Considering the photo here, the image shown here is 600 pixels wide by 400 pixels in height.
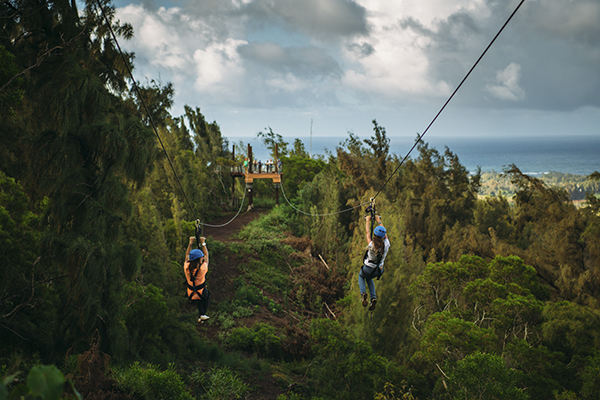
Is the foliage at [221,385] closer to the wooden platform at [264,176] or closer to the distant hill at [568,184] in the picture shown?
the wooden platform at [264,176]

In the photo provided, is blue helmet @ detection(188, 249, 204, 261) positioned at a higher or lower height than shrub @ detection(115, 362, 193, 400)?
higher

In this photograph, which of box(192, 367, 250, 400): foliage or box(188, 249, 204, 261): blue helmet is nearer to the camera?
box(188, 249, 204, 261): blue helmet

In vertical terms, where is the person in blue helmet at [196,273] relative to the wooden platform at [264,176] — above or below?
below

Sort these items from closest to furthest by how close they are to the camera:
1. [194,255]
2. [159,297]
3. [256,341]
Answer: [194,255] < [159,297] < [256,341]

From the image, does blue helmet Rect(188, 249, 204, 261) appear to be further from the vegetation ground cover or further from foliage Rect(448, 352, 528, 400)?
foliage Rect(448, 352, 528, 400)

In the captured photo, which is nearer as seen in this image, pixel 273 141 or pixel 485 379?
pixel 485 379

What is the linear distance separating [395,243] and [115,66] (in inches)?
399

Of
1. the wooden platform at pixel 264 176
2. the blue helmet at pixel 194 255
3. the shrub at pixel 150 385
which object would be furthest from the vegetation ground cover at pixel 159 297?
the wooden platform at pixel 264 176

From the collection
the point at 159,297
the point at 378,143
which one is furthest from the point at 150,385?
the point at 378,143

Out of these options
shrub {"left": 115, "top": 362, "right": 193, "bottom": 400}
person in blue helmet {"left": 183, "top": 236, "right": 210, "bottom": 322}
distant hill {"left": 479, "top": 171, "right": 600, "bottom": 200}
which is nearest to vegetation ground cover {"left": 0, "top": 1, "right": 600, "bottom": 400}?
shrub {"left": 115, "top": 362, "right": 193, "bottom": 400}

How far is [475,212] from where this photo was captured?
27.5m

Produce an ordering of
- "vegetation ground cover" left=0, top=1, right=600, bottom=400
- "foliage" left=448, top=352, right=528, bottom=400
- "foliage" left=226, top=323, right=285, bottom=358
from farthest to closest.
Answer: "foliage" left=226, top=323, right=285, bottom=358 → "vegetation ground cover" left=0, top=1, right=600, bottom=400 → "foliage" left=448, top=352, right=528, bottom=400

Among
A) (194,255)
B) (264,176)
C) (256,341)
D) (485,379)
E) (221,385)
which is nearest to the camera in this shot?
(485,379)

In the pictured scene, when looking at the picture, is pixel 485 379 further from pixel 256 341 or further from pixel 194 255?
pixel 256 341
